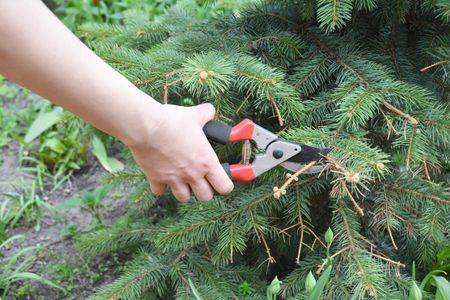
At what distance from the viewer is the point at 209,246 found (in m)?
1.79

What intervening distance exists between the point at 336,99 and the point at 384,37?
0.30 meters

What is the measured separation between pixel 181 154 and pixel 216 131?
153 millimetres

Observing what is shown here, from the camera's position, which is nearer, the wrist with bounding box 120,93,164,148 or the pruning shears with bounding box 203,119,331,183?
the wrist with bounding box 120,93,164,148

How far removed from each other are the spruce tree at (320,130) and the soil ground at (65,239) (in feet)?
1.37

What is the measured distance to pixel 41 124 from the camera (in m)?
2.86

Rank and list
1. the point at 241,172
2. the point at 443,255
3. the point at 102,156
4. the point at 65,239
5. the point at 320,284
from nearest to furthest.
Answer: the point at 320,284, the point at 241,172, the point at 443,255, the point at 65,239, the point at 102,156

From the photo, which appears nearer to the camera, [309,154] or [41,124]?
[309,154]

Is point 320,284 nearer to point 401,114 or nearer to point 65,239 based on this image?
point 401,114

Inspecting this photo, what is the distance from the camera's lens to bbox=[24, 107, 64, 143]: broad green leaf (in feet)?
9.25

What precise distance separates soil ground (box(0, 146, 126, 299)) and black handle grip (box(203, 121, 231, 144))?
99 centimetres

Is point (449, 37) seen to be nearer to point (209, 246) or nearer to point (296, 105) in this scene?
point (296, 105)

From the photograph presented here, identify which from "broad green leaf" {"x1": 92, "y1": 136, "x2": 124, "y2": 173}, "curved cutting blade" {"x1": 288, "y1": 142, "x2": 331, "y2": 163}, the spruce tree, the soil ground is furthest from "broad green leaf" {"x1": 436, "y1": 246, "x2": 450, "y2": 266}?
"broad green leaf" {"x1": 92, "y1": 136, "x2": 124, "y2": 173}

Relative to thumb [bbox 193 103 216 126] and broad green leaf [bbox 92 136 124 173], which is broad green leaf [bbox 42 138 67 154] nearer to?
broad green leaf [bbox 92 136 124 173]

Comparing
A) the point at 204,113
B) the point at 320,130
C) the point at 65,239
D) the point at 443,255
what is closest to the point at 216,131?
the point at 204,113
